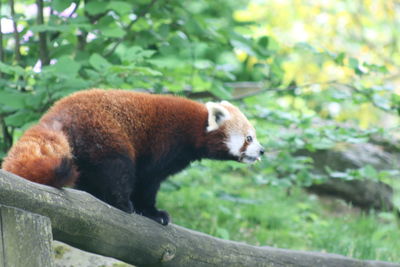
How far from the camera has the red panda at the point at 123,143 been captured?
7.22 ft

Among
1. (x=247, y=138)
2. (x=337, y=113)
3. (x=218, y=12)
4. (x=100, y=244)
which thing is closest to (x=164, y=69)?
(x=218, y=12)

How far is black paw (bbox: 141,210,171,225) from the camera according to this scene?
2.80m

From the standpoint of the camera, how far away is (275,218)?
5.19 metres

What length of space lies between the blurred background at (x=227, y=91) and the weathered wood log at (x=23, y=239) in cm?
122

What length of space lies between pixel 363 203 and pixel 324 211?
0.45 meters

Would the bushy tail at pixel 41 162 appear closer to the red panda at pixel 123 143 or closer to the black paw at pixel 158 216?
the red panda at pixel 123 143

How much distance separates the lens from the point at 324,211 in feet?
19.9

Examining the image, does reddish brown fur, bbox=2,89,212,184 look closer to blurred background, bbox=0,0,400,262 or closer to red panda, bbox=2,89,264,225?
red panda, bbox=2,89,264,225

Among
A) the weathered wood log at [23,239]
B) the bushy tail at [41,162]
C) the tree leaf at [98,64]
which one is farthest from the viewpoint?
the tree leaf at [98,64]

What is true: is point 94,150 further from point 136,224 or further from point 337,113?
point 337,113

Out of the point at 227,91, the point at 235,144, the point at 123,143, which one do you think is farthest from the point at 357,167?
the point at 123,143

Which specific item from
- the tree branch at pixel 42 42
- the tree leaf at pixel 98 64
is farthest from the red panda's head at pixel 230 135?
the tree branch at pixel 42 42

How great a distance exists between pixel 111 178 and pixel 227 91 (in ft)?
5.22

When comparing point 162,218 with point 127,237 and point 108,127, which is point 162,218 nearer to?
point 127,237
